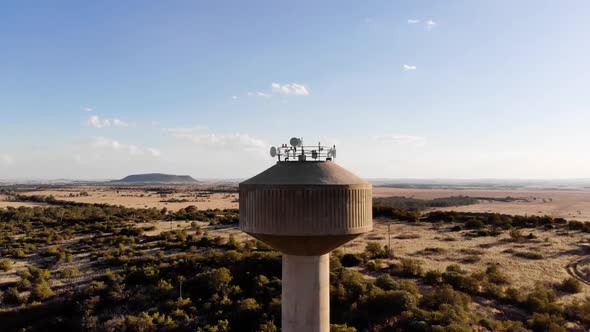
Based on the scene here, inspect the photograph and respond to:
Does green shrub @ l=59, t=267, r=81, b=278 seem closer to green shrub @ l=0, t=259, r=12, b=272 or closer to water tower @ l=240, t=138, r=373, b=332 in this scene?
green shrub @ l=0, t=259, r=12, b=272

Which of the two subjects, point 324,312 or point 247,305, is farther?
point 247,305

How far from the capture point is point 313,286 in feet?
28.8

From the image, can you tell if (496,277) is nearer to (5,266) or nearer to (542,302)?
(542,302)

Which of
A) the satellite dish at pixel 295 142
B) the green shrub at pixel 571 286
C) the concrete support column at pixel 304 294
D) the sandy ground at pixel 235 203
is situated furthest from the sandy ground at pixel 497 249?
the sandy ground at pixel 235 203

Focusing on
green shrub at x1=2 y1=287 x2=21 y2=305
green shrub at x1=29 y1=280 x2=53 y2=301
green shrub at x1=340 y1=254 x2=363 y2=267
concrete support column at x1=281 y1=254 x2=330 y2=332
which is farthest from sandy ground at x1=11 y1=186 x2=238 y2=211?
concrete support column at x1=281 y1=254 x2=330 y2=332

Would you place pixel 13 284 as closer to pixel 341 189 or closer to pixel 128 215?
pixel 341 189

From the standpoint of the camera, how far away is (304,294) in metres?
8.70

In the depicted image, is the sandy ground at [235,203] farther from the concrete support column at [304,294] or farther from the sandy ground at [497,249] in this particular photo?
the concrete support column at [304,294]

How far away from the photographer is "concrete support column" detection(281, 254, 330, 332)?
8719 millimetres

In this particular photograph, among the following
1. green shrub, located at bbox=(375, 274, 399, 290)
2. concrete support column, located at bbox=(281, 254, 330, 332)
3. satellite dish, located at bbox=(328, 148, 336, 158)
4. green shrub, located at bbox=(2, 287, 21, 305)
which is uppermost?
satellite dish, located at bbox=(328, 148, 336, 158)

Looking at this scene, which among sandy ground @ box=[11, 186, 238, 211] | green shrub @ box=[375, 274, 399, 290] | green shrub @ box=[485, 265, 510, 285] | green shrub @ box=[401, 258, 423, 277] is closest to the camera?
green shrub @ box=[375, 274, 399, 290]

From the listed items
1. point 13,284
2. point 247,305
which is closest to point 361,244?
point 247,305

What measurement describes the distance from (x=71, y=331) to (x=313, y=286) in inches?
479

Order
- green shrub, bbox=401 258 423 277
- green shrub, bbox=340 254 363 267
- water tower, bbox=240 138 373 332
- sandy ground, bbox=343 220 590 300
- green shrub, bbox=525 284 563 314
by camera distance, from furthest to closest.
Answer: green shrub, bbox=340 254 363 267, sandy ground, bbox=343 220 590 300, green shrub, bbox=401 258 423 277, green shrub, bbox=525 284 563 314, water tower, bbox=240 138 373 332
